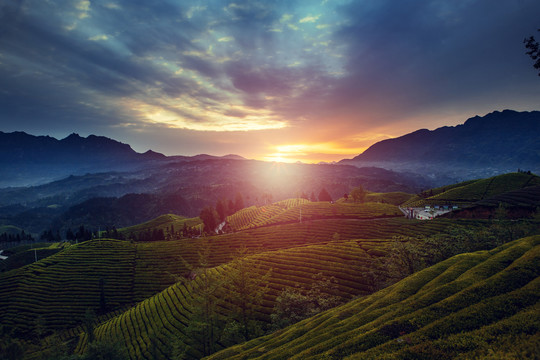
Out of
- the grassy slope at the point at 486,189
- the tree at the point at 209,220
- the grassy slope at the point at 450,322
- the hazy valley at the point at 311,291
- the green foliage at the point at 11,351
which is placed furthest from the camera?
the tree at the point at 209,220

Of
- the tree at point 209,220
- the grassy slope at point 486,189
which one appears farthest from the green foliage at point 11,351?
the grassy slope at point 486,189

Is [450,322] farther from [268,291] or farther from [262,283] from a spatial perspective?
[262,283]

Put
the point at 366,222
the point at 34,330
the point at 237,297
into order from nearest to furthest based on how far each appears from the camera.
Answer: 1. the point at 237,297
2. the point at 34,330
3. the point at 366,222

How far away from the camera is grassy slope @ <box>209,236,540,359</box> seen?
16.1 meters

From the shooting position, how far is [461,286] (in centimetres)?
2361

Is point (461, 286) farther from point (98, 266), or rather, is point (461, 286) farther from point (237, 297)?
point (98, 266)

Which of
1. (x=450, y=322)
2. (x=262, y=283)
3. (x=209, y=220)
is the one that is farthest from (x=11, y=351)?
(x=209, y=220)

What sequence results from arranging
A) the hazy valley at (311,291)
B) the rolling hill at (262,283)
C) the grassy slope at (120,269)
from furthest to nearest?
the grassy slope at (120,269) → the rolling hill at (262,283) → the hazy valley at (311,291)

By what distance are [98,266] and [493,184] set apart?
235908mm

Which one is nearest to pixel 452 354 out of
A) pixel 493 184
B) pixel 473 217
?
pixel 473 217

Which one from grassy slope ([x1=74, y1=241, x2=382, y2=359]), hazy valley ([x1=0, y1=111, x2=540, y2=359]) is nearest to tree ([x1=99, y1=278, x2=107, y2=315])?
hazy valley ([x1=0, y1=111, x2=540, y2=359])

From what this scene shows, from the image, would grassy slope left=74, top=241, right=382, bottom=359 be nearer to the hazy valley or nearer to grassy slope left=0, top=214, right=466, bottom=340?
the hazy valley

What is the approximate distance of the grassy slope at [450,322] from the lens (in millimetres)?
16078

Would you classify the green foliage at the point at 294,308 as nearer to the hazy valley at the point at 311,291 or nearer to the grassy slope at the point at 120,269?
the hazy valley at the point at 311,291
